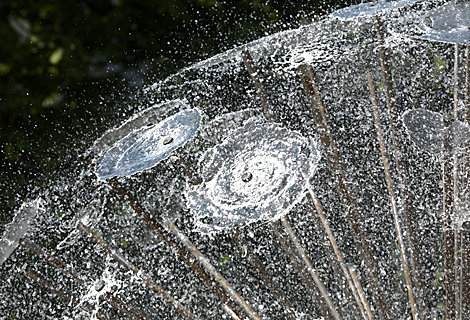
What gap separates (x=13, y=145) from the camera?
3.18 meters

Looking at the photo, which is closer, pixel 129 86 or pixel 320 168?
pixel 320 168

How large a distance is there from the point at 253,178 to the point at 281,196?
0.15m

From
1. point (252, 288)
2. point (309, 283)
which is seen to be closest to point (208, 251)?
point (252, 288)

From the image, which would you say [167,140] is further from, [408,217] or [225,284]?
[408,217]

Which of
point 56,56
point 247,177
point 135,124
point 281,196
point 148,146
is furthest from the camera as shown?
point 56,56

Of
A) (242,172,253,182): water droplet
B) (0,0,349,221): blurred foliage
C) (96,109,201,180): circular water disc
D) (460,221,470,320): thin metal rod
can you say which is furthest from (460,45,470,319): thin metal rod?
(0,0,349,221): blurred foliage

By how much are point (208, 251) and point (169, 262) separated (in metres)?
0.27

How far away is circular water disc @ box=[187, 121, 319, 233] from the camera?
1.74 m

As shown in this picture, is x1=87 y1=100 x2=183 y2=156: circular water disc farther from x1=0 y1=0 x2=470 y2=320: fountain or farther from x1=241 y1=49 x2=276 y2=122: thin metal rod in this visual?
x1=241 y1=49 x2=276 y2=122: thin metal rod

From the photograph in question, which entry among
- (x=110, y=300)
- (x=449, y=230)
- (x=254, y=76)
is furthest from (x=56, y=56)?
(x=449, y=230)

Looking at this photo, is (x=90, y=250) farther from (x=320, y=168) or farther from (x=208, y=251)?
(x=320, y=168)

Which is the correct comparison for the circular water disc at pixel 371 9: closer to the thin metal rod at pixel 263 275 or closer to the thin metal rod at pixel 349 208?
the thin metal rod at pixel 349 208

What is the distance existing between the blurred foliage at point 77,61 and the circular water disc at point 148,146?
1.23 meters

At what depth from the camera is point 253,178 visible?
5.97 feet
